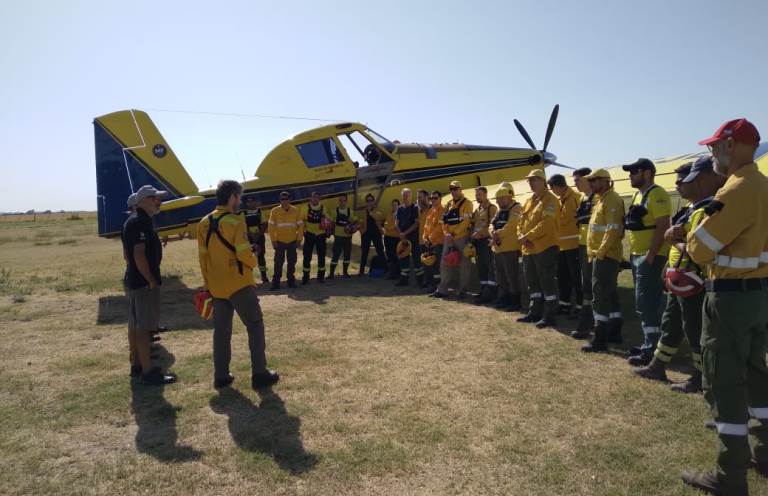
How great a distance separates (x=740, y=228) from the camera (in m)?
2.71

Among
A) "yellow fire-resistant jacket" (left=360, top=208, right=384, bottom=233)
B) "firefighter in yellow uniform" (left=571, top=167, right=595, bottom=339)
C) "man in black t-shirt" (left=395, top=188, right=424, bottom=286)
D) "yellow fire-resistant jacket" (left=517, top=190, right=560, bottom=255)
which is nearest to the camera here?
"firefighter in yellow uniform" (left=571, top=167, right=595, bottom=339)

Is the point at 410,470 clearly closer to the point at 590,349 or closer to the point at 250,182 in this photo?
the point at 590,349

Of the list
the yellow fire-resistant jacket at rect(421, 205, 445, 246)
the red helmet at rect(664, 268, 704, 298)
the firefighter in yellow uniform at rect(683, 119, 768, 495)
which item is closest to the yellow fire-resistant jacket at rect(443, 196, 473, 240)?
the yellow fire-resistant jacket at rect(421, 205, 445, 246)

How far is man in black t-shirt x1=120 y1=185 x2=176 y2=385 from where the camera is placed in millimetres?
4977

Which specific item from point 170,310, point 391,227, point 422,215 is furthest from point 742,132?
point 170,310

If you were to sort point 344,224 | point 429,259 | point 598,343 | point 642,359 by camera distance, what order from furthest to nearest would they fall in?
1. point 344,224
2. point 429,259
3. point 598,343
4. point 642,359

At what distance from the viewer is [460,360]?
5.50 metres

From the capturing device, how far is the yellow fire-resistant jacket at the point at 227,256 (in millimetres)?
4734

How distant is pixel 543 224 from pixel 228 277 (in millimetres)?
4282

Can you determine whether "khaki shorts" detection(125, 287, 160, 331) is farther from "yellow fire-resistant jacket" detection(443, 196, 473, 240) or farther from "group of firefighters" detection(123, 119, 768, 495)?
"yellow fire-resistant jacket" detection(443, 196, 473, 240)

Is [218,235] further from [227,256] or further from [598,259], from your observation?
[598,259]

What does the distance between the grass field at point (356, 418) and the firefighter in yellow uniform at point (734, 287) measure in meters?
0.48

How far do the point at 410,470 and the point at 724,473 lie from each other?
194 cm

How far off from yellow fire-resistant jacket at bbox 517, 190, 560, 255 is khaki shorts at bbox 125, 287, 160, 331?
4.91 metres
